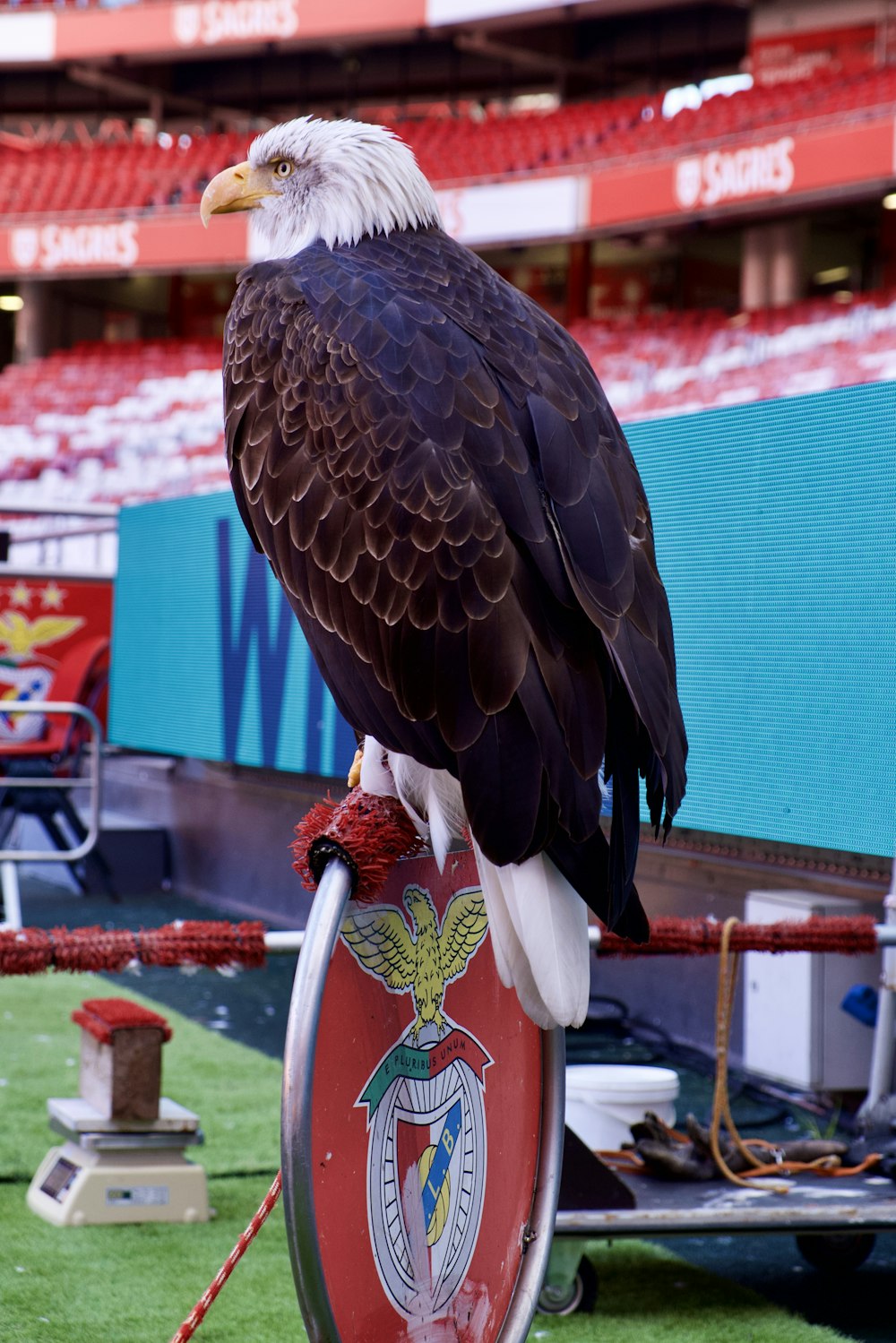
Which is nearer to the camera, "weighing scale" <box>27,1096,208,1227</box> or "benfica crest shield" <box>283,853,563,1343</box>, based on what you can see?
"benfica crest shield" <box>283,853,563,1343</box>

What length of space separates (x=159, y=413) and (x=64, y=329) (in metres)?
6.10

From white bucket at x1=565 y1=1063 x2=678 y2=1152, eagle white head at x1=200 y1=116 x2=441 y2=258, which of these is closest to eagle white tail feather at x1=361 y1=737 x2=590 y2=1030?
eagle white head at x1=200 y1=116 x2=441 y2=258

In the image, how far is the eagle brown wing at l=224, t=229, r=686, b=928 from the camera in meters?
1.35

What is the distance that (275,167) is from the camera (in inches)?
79.2

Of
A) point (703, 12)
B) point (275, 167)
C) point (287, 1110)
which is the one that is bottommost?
point (287, 1110)

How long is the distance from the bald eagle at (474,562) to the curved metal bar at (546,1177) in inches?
7.3

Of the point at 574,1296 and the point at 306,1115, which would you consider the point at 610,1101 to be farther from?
the point at 306,1115

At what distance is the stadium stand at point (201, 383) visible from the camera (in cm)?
1151

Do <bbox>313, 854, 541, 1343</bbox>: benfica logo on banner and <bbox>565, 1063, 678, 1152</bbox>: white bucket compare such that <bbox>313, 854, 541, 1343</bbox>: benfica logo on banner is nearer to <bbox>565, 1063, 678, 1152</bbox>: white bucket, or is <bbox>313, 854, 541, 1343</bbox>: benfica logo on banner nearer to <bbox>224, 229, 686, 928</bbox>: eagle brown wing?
<bbox>224, 229, 686, 928</bbox>: eagle brown wing

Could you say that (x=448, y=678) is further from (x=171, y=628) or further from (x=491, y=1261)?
(x=171, y=628)

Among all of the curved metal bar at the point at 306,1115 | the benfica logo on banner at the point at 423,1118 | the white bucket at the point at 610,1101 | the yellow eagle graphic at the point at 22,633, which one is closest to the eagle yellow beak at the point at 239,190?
the benfica logo on banner at the point at 423,1118

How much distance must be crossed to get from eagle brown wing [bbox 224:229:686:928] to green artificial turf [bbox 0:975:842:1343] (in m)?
1.07

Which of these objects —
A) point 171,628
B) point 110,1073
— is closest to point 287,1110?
point 110,1073

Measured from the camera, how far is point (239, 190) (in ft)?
6.67
